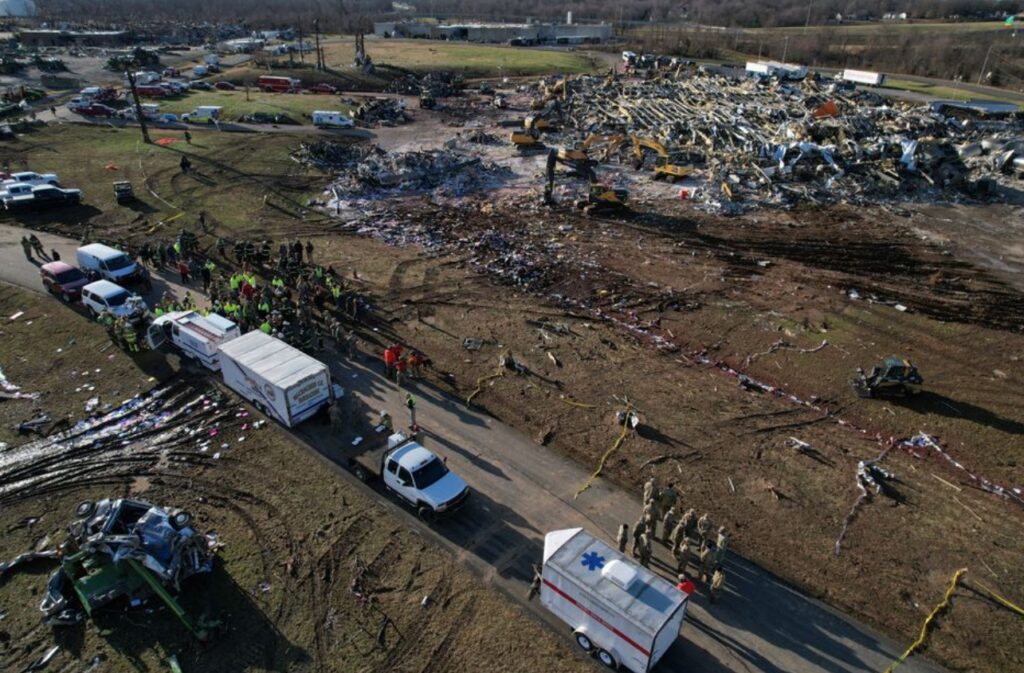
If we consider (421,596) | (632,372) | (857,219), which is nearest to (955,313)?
(857,219)

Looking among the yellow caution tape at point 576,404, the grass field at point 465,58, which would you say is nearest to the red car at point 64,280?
the yellow caution tape at point 576,404

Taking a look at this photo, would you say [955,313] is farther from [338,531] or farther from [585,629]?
[338,531]

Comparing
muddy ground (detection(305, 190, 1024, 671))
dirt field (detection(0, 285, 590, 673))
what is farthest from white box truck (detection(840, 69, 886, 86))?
dirt field (detection(0, 285, 590, 673))

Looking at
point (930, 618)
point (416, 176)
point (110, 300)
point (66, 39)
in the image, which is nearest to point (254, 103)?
point (416, 176)

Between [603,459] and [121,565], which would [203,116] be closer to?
[121,565]

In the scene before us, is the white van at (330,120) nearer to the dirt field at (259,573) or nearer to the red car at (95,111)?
the red car at (95,111)
